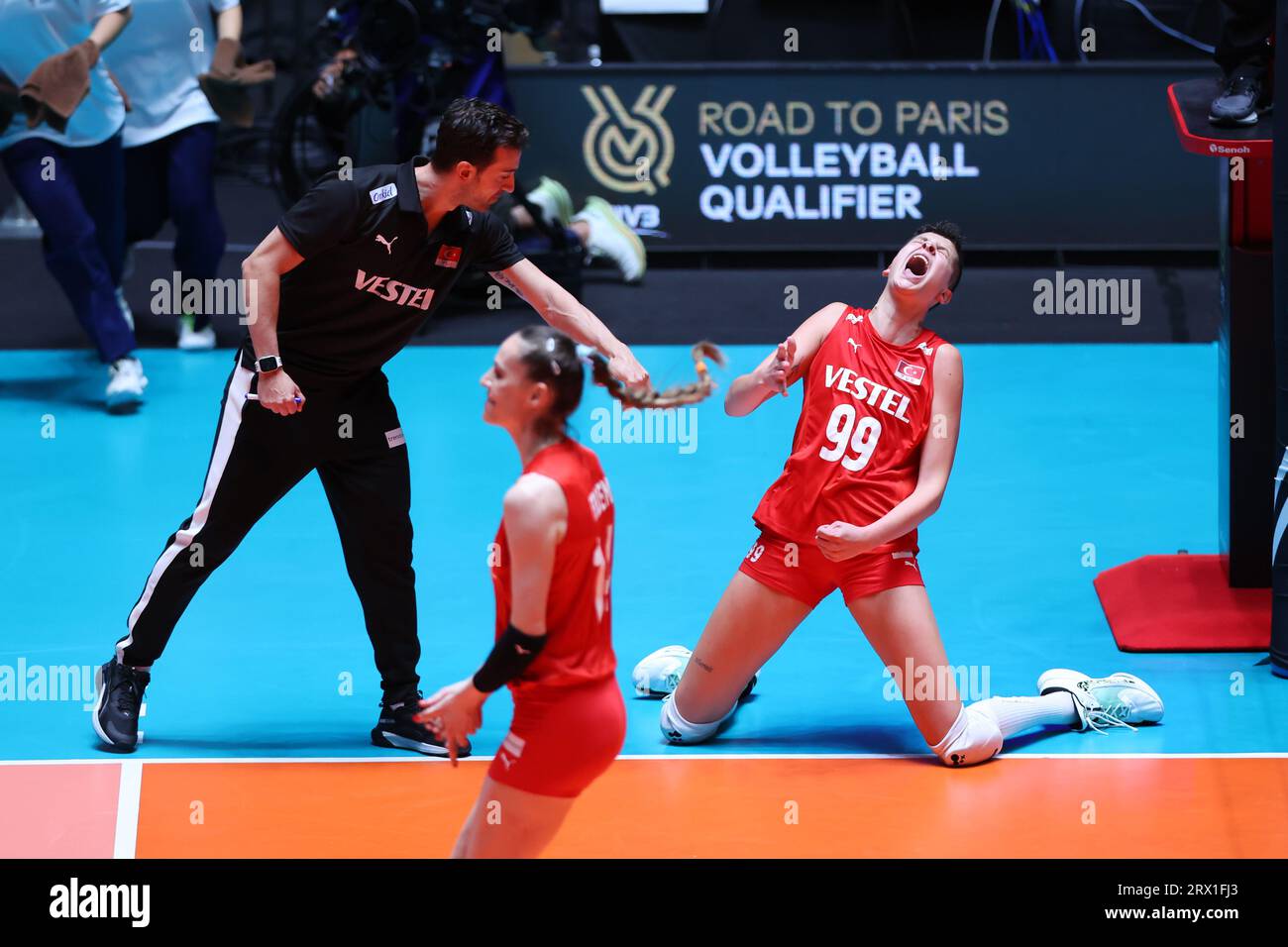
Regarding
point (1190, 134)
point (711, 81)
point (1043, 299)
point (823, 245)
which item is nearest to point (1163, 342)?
point (1043, 299)

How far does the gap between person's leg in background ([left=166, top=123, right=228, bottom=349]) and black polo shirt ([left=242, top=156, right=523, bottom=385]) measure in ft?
18.6

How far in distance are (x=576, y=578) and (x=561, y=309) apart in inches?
69.0

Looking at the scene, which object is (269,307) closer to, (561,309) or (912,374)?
(561,309)

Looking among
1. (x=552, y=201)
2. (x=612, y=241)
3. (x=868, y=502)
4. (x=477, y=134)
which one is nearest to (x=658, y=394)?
(x=477, y=134)

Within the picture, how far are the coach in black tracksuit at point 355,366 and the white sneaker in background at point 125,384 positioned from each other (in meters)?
4.45

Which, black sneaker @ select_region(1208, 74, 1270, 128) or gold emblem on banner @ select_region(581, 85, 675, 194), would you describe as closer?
black sneaker @ select_region(1208, 74, 1270, 128)

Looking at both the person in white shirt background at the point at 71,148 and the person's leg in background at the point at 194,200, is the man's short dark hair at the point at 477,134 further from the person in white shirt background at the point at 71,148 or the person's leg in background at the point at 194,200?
the person's leg in background at the point at 194,200

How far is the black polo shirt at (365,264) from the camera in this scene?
5609 mm

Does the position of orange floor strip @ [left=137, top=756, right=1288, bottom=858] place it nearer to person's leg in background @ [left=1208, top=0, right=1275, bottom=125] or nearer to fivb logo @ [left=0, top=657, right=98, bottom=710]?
fivb logo @ [left=0, top=657, right=98, bottom=710]

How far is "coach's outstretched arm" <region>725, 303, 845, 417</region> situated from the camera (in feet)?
18.7

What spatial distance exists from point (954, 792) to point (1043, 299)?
7439 mm

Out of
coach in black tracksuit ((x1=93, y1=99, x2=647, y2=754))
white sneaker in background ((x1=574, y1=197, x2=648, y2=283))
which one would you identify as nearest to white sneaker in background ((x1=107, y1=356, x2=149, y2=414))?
white sneaker in background ((x1=574, y1=197, x2=648, y2=283))

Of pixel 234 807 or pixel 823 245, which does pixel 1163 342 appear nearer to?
pixel 823 245
